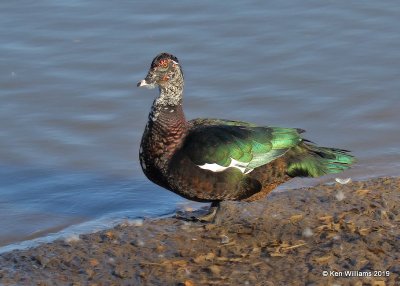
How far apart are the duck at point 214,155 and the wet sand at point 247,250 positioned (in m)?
0.26

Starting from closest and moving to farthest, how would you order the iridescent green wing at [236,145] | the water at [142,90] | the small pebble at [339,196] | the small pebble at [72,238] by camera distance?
the small pebble at [72,238] → the iridescent green wing at [236,145] → the small pebble at [339,196] → the water at [142,90]

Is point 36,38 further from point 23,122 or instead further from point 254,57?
point 254,57

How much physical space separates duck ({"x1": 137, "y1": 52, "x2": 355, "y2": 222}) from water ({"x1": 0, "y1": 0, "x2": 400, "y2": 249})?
88cm

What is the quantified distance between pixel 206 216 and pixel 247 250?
77cm

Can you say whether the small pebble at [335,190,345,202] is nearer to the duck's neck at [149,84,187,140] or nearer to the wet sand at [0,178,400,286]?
the wet sand at [0,178,400,286]

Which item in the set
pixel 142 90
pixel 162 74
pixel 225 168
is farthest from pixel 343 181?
pixel 142 90

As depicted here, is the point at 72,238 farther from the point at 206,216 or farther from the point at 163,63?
the point at 163,63

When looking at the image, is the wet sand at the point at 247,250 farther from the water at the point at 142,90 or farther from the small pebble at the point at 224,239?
the water at the point at 142,90

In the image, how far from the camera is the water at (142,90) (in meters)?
7.99

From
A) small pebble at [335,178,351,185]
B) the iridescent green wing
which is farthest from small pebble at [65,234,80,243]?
small pebble at [335,178,351,185]

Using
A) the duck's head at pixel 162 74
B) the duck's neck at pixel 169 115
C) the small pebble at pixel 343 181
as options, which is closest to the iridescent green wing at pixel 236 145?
the duck's neck at pixel 169 115

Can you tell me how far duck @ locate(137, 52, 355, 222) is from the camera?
664 cm

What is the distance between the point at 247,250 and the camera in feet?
20.5

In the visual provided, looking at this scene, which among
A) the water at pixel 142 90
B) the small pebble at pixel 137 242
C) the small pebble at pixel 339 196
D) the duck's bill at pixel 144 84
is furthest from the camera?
the water at pixel 142 90
